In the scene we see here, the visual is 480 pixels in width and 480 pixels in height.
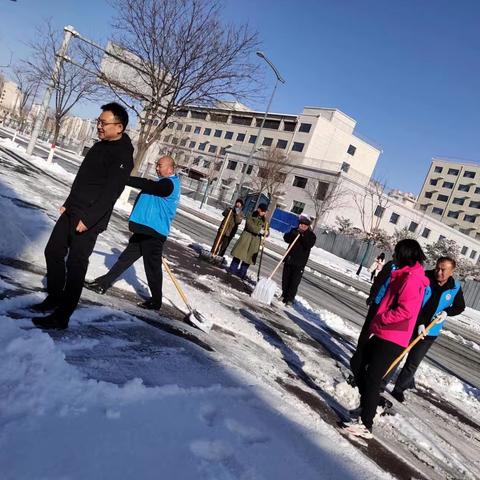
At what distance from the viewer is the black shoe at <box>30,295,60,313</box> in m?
3.55

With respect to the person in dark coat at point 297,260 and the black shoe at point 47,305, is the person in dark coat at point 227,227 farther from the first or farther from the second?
the black shoe at point 47,305

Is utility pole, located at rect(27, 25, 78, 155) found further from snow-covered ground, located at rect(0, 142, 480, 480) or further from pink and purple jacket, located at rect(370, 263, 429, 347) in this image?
pink and purple jacket, located at rect(370, 263, 429, 347)

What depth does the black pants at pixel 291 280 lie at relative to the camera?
837 centimetres

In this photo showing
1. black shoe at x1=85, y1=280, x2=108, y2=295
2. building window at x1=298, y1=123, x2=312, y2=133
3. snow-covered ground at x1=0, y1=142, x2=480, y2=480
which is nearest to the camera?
snow-covered ground at x1=0, y1=142, x2=480, y2=480

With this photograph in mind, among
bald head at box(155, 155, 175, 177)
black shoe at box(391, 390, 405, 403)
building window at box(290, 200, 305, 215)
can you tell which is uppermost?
building window at box(290, 200, 305, 215)

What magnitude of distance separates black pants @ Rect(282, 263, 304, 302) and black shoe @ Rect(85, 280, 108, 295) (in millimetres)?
4386

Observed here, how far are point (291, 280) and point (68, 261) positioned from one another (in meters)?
5.50

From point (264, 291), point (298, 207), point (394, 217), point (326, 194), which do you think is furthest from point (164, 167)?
point (394, 217)

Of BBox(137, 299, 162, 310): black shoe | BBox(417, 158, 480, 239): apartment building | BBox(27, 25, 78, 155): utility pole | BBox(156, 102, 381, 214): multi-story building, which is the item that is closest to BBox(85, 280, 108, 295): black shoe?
BBox(137, 299, 162, 310): black shoe

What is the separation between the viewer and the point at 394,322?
3.64m

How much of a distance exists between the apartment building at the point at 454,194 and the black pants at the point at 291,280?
72181mm

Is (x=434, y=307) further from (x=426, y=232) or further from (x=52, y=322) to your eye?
(x=426, y=232)

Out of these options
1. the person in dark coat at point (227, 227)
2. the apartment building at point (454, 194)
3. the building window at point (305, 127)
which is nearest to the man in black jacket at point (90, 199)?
the person in dark coat at point (227, 227)

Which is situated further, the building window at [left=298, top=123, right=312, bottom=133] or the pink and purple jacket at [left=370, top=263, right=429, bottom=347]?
the building window at [left=298, top=123, right=312, bottom=133]
